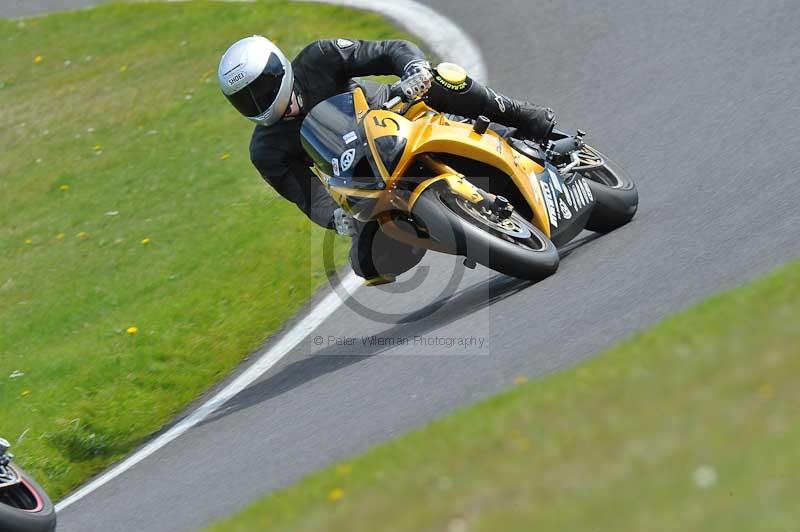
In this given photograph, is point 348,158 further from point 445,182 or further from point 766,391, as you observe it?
point 766,391

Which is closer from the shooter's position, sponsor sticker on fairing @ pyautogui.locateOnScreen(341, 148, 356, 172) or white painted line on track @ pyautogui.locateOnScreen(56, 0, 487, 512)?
sponsor sticker on fairing @ pyautogui.locateOnScreen(341, 148, 356, 172)

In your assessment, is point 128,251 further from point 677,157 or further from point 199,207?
point 677,157

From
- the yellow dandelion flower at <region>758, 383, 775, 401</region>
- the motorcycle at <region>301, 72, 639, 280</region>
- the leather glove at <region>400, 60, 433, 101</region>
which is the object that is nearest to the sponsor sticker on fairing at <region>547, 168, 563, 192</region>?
the motorcycle at <region>301, 72, 639, 280</region>

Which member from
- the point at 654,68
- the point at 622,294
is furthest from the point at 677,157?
the point at 622,294

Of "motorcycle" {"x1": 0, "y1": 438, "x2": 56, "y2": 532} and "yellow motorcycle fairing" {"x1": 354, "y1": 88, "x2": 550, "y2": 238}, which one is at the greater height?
Result: "yellow motorcycle fairing" {"x1": 354, "y1": 88, "x2": 550, "y2": 238}

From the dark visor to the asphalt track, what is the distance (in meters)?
1.55

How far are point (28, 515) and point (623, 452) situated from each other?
2.82 metres

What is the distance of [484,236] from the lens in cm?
681

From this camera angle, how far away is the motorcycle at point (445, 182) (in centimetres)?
691

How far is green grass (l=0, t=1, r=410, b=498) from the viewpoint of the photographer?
8258 millimetres

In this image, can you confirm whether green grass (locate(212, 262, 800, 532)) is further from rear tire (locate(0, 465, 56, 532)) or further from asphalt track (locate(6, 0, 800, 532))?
rear tire (locate(0, 465, 56, 532))

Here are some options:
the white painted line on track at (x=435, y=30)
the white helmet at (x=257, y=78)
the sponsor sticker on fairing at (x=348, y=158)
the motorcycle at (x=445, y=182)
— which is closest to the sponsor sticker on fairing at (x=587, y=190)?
the motorcycle at (x=445, y=182)

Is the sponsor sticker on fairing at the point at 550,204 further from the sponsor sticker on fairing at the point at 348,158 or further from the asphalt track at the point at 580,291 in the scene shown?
the sponsor sticker on fairing at the point at 348,158

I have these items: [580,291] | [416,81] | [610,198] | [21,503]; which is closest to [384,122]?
[416,81]
